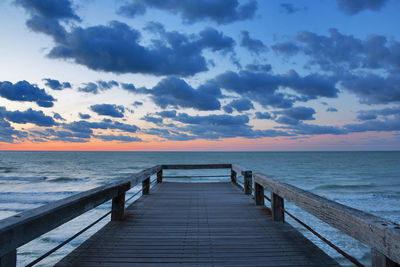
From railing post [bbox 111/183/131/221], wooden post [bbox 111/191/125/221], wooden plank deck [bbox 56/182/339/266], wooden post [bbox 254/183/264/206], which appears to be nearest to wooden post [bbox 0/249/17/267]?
wooden plank deck [bbox 56/182/339/266]

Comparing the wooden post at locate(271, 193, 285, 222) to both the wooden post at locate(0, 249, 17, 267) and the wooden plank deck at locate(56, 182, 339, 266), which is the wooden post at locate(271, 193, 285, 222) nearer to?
the wooden plank deck at locate(56, 182, 339, 266)

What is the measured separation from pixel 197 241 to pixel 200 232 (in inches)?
16.7

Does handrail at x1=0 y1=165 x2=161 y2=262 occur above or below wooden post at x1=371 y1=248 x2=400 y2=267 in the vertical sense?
above

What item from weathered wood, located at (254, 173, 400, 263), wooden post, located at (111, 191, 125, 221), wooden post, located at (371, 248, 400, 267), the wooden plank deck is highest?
weathered wood, located at (254, 173, 400, 263)

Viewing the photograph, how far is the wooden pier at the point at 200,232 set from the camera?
1920 millimetres

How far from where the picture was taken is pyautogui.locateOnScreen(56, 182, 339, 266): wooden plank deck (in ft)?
9.86

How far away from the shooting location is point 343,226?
224cm

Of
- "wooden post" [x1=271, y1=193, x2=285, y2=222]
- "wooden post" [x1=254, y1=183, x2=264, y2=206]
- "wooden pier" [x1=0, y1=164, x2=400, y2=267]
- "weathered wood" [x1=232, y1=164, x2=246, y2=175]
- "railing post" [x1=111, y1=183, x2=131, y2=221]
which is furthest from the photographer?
"weathered wood" [x1=232, y1=164, x2=246, y2=175]

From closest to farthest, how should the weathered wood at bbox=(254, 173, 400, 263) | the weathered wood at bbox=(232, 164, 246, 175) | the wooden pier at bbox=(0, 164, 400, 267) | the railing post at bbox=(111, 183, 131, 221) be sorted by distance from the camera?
the weathered wood at bbox=(254, 173, 400, 263) → the wooden pier at bbox=(0, 164, 400, 267) → the railing post at bbox=(111, 183, 131, 221) → the weathered wood at bbox=(232, 164, 246, 175)

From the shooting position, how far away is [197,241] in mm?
3693

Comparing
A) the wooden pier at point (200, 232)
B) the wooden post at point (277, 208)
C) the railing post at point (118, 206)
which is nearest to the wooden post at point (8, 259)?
the wooden pier at point (200, 232)

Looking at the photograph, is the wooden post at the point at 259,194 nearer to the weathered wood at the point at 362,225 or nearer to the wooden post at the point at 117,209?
the weathered wood at the point at 362,225

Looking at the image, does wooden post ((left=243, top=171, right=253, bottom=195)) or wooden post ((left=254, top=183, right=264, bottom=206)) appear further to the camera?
wooden post ((left=243, top=171, right=253, bottom=195))

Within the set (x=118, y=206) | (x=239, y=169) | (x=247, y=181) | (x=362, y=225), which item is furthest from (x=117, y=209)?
(x=239, y=169)
